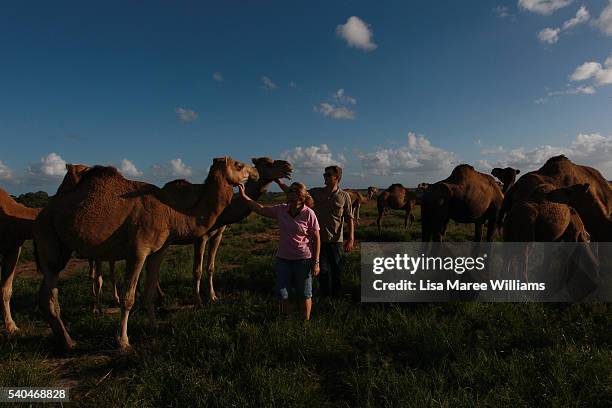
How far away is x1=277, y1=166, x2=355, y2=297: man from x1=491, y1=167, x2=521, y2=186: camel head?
7.41 metres

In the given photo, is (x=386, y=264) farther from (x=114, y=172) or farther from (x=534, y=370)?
(x=114, y=172)

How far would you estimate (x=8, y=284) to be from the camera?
5477mm

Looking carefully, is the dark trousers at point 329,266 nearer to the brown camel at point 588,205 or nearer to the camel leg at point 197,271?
the camel leg at point 197,271

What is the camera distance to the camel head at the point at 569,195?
18.5ft

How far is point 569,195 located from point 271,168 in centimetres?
508

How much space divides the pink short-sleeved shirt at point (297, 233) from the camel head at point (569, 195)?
4073 millimetres

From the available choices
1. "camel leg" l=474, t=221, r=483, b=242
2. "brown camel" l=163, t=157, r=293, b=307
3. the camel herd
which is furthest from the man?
"camel leg" l=474, t=221, r=483, b=242

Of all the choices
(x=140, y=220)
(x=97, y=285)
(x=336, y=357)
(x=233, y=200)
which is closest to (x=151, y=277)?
(x=140, y=220)

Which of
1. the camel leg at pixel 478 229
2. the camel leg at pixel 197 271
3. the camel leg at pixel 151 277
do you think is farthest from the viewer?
the camel leg at pixel 478 229

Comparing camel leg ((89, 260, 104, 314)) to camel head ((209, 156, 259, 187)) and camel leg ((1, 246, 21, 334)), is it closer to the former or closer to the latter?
camel leg ((1, 246, 21, 334))

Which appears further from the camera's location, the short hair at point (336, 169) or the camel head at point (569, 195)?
the short hair at point (336, 169)

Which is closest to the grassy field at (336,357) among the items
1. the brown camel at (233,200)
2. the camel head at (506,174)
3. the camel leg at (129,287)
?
the camel leg at (129,287)

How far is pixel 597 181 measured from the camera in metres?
7.71

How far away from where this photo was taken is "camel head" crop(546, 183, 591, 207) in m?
5.65
